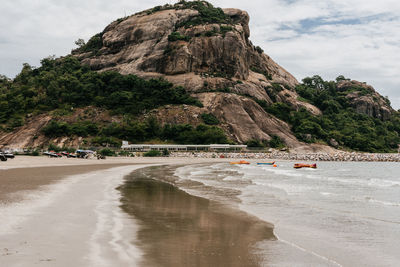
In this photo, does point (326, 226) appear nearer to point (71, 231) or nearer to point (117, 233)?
point (117, 233)

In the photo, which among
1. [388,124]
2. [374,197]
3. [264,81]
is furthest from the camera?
[388,124]

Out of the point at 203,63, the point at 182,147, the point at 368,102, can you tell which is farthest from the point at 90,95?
the point at 368,102

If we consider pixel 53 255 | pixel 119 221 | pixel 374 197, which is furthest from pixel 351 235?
pixel 374 197

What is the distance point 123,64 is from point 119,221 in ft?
420

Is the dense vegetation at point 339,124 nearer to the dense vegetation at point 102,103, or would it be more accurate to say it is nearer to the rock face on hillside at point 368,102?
the rock face on hillside at point 368,102

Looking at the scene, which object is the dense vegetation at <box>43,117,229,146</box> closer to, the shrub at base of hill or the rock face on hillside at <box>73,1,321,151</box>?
the rock face on hillside at <box>73,1,321,151</box>

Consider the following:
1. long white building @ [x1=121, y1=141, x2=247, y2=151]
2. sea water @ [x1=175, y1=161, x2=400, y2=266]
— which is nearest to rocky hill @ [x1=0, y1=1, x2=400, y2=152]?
long white building @ [x1=121, y1=141, x2=247, y2=151]

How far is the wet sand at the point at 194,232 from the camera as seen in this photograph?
320 inches

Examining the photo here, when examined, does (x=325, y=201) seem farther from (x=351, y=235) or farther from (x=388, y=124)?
(x=388, y=124)

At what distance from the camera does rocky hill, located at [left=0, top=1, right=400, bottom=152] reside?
356 ft

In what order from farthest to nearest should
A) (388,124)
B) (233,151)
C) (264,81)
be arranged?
(388,124)
(264,81)
(233,151)

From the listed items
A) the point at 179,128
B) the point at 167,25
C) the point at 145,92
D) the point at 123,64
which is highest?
the point at 167,25

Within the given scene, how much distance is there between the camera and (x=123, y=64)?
13462 cm

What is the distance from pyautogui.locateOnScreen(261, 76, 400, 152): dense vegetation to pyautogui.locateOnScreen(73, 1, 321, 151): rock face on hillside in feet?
17.8
